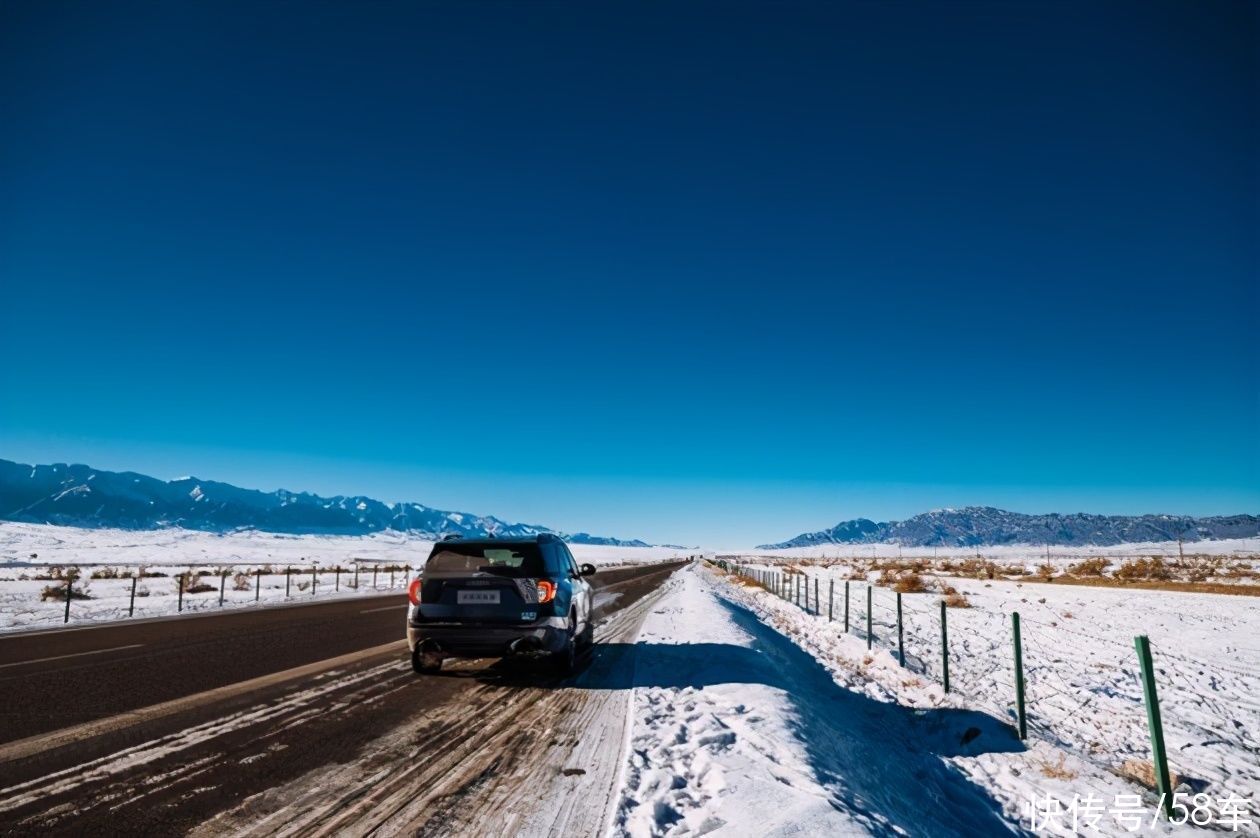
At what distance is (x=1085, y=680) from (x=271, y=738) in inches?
482

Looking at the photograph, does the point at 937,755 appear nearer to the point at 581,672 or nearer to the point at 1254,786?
the point at 1254,786

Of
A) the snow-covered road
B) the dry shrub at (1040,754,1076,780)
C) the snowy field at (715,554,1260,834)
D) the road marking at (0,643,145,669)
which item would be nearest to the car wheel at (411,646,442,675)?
the snow-covered road

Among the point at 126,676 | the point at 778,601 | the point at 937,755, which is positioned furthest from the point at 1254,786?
the point at 778,601

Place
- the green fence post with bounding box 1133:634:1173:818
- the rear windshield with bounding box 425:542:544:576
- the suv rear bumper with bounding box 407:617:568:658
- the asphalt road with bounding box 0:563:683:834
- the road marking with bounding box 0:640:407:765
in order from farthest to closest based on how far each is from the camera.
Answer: the rear windshield with bounding box 425:542:544:576
the suv rear bumper with bounding box 407:617:568:658
the green fence post with bounding box 1133:634:1173:818
the road marking with bounding box 0:640:407:765
the asphalt road with bounding box 0:563:683:834

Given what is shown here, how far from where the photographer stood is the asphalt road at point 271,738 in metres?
4.17

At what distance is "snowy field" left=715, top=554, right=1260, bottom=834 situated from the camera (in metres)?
6.71

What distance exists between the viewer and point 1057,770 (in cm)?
670

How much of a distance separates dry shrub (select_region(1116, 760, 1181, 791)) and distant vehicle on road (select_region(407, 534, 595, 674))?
6371 mm

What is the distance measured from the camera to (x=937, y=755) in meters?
7.52

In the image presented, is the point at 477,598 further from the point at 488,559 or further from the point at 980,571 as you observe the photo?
the point at 980,571

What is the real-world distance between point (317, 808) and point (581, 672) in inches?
231

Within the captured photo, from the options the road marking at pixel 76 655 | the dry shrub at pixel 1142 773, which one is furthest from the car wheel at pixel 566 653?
the road marking at pixel 76 655

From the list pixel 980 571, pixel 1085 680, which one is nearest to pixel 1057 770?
pixel 1085 680

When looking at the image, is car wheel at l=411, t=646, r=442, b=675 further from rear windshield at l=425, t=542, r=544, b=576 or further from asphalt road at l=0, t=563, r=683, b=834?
rear windshield at l=425, t=542, r=544, b=576
